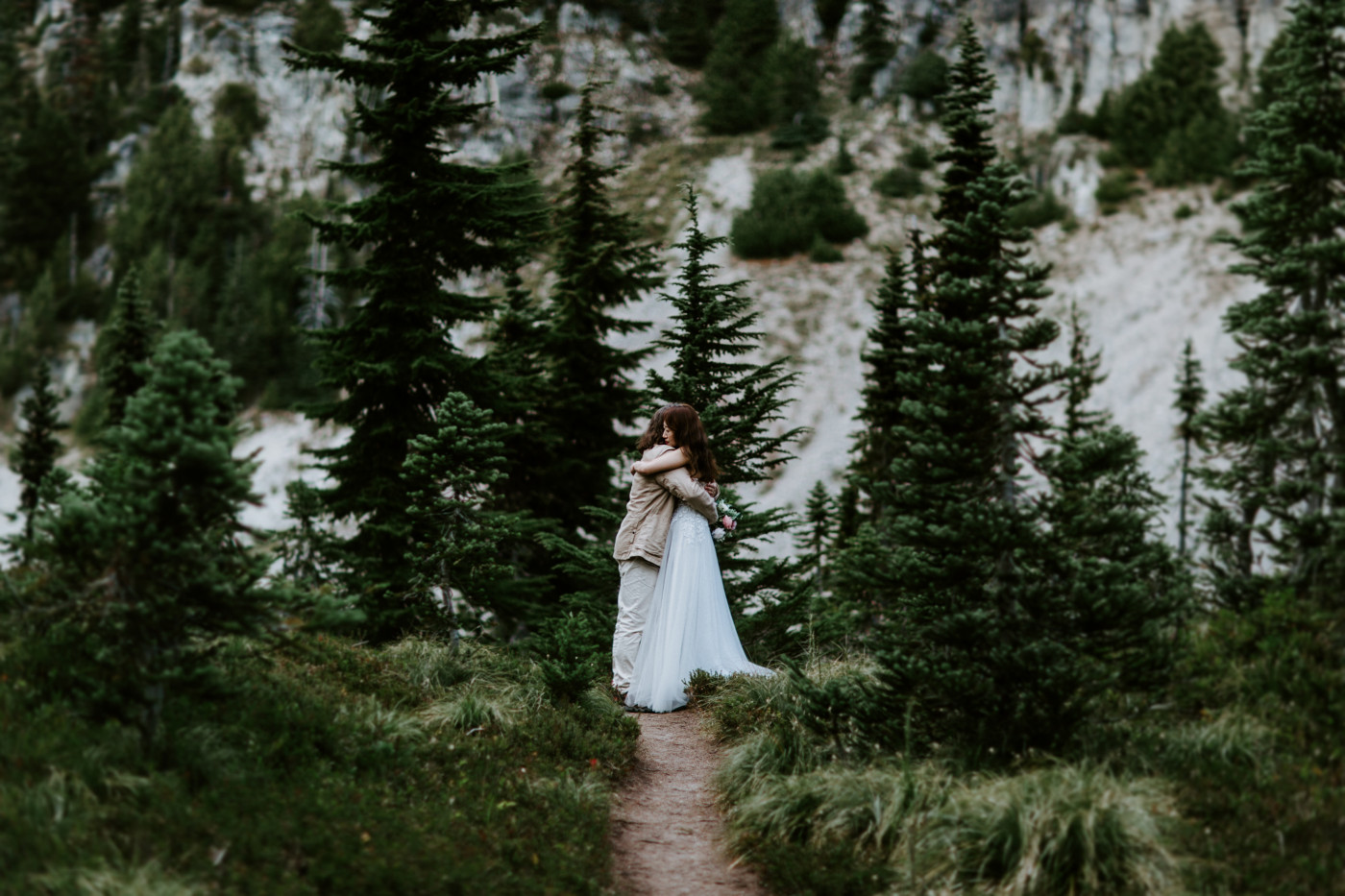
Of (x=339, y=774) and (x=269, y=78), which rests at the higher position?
(x=269, y=78)

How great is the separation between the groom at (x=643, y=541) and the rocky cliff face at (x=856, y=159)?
1815 centimetres

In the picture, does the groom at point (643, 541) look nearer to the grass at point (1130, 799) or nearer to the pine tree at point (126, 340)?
the grass at point (1130, 799)

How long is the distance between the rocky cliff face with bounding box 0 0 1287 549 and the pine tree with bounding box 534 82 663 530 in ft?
32.4

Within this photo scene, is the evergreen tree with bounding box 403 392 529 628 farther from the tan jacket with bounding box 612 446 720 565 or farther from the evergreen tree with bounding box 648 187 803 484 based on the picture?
the evergreen tree with bounding box 648 187 803 484

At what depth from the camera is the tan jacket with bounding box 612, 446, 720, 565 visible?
30.5ft

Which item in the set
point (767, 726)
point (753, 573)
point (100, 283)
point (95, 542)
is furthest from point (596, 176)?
point (100, 283)

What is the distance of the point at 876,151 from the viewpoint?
6059 centimetres

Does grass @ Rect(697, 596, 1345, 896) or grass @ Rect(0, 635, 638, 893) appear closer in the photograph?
grass @ Rect(0, 635, 638, 893)

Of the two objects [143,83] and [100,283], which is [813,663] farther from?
[143,83]

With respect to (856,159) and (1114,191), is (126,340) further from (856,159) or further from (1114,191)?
(1114,191)

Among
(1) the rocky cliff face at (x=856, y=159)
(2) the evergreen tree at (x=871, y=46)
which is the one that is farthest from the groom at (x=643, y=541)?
(2) the evergreen tree at (x=871, y=46)

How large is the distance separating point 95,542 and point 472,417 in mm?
4822

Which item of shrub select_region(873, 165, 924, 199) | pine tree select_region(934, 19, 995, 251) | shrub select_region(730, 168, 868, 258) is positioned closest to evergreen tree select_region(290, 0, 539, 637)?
pine tree select_region(934, 19, 995, 251)

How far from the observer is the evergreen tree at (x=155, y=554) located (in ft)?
15.5
